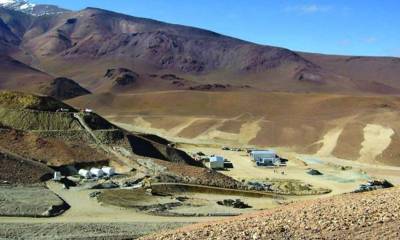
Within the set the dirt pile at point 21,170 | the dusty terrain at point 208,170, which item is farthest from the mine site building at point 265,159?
the dirt pile at point 21,170

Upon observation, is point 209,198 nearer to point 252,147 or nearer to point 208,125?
point 252,147

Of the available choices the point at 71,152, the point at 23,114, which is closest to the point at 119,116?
the point at 23,114

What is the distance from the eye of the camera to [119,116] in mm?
160125

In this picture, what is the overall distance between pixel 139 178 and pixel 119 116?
354ft

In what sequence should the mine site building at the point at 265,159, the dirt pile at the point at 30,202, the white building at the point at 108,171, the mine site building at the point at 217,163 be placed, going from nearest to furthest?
the dirt pile at the point at 30,202 < the white building at the point at 108,171 < the mine site building at the point at 217,163 < the mine site building at the point at 265,159

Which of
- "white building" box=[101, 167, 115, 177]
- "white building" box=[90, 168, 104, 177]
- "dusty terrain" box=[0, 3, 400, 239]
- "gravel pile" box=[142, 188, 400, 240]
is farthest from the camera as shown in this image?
"white building" box=[101, 167, 115, 177]

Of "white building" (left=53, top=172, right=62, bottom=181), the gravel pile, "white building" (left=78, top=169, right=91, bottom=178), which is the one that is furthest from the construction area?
the gravel pile

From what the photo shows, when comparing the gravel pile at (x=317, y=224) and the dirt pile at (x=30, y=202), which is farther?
the dirt pile at (x=30, y=202)

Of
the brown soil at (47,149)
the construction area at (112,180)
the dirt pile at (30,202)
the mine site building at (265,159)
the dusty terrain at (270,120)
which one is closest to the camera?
the construction area at (112,180)

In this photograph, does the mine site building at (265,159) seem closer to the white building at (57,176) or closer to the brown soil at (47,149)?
the brown soil at (47,149)

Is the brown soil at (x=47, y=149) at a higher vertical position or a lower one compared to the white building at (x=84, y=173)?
higher

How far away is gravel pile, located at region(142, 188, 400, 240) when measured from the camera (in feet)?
63.8

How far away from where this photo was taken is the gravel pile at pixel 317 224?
19438mm

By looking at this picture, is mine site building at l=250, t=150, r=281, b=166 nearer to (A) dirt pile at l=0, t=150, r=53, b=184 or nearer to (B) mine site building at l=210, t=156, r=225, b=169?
(B) mine site building at l=210, t=156, r=225, b=169
